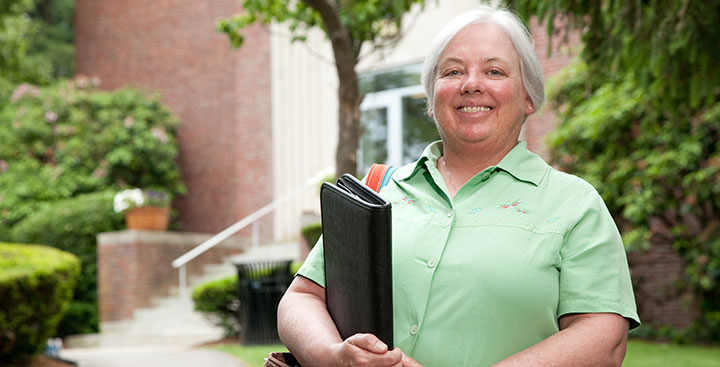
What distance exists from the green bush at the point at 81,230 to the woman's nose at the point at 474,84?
47.1 feet

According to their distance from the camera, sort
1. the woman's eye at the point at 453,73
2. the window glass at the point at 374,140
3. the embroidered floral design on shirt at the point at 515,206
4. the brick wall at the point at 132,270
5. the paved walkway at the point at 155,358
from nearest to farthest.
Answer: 1. the embroidered floral design on shirt at the point at 515,206
2. the woman's eye at the point at 453,73
3. the paved walkway at the point at 155,358
4. the brick wall at the point at 132,270
5. the window glass at the point at 374,140

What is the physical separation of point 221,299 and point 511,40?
10115 mm

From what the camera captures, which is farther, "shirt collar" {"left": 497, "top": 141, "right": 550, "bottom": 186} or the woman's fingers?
"shirt collar" {"left": 497, "top": 141, "right": 550, "bottom": 186}

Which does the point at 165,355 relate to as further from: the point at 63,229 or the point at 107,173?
the point at 107,173

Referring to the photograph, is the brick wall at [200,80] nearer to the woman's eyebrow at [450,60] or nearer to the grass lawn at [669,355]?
the grass lawn at [669,355]

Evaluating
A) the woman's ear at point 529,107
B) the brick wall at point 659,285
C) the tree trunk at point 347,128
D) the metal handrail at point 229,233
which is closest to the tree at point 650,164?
the brick wall at point 659,285

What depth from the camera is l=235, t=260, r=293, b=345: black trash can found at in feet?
35.7

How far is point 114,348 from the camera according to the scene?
13.1 meters

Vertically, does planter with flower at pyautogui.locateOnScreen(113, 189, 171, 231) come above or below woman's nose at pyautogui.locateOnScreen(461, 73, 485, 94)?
below

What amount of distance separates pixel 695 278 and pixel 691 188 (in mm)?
1057

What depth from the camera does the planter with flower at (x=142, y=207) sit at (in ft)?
50.0

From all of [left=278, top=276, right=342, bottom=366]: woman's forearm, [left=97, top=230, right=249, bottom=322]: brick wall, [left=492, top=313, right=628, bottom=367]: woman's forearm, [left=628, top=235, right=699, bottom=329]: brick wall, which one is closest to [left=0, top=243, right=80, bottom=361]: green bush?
[left=97, top=230, right=249, bottom=322]: brick wall

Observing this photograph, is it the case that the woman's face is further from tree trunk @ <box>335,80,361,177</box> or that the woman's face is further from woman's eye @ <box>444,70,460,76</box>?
tree trunk @ <box>335,80,361,177</box>

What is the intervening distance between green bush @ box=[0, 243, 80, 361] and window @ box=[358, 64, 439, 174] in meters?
6.67
